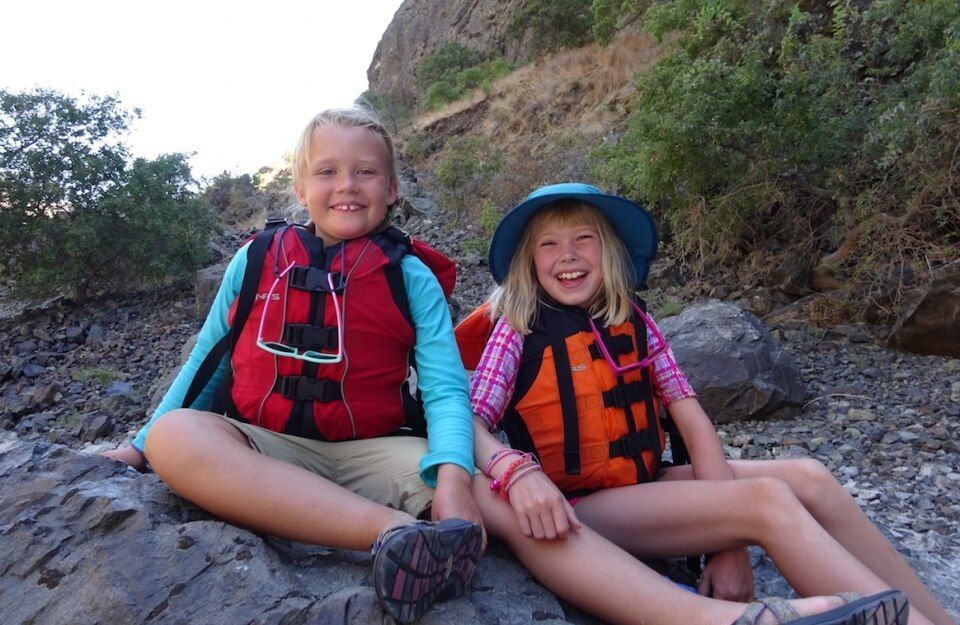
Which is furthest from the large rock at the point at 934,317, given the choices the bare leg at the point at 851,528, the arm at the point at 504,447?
the arm at the point at 504,447

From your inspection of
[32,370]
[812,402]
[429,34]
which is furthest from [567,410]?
[429,34]

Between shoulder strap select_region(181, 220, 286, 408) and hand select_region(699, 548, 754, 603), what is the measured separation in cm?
164

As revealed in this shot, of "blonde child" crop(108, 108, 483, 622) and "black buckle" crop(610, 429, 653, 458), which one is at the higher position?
"blonde child" crop(108, 108, 483, 622)

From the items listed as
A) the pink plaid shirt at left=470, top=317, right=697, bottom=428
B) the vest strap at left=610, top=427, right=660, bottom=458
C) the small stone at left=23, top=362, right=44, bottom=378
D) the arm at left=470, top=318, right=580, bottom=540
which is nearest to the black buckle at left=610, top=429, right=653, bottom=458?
→ the vest strap at left=610, top=427, right=660, bottom=458

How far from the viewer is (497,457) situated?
6.51ft

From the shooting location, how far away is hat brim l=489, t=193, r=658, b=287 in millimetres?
2422

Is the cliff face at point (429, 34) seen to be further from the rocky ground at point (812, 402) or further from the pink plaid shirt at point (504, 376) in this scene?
the pink plaid shirt at point (504, 376)

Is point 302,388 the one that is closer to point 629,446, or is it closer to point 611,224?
point 629,446

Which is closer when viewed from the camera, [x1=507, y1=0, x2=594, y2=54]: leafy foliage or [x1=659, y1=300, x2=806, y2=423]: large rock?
[x1=659, y1=300, x2=806, y2=423]: large rock

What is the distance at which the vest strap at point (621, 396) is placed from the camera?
87.5 inches

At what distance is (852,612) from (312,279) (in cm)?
168

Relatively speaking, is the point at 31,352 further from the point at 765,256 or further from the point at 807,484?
the point at 807,484

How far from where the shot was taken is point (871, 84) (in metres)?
6.61

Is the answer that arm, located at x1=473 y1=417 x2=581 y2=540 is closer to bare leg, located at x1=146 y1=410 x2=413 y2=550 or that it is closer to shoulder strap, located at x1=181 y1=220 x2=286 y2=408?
bare leg, located at x1=146 y1=410 x2=413 y2=550
